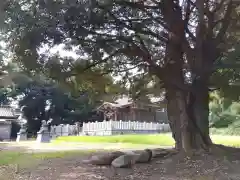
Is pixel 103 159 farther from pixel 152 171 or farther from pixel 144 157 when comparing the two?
pixel 152 171

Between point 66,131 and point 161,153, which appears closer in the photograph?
point 161,153

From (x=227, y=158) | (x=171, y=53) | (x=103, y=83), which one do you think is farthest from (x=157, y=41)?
(x=227, y=158)

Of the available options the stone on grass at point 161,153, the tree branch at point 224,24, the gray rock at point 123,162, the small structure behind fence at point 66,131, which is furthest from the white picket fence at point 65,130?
the tree branch at point 224,24

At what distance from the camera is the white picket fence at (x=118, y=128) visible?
94.2 feet

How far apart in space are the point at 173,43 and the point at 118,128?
18.7 m

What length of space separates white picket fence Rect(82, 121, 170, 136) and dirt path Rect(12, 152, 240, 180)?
60.8 ft

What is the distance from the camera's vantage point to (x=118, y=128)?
28.9 meters

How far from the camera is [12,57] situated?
11086mm

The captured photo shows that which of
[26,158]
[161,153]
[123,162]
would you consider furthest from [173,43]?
[26,158]

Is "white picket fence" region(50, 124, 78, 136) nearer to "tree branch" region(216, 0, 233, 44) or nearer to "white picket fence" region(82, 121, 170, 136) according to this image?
"white picket fence" region(82, 121, 170, 136)

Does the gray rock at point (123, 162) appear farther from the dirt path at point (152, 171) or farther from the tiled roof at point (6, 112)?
the tiled roof at point (6, 112)

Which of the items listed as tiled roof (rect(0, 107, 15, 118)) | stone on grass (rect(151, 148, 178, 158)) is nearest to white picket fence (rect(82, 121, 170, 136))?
tiled roof (rect(0, 107, 15, 118))

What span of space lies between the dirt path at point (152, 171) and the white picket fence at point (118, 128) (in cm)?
1855

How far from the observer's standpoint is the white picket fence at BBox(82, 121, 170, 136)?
28.7 meters
